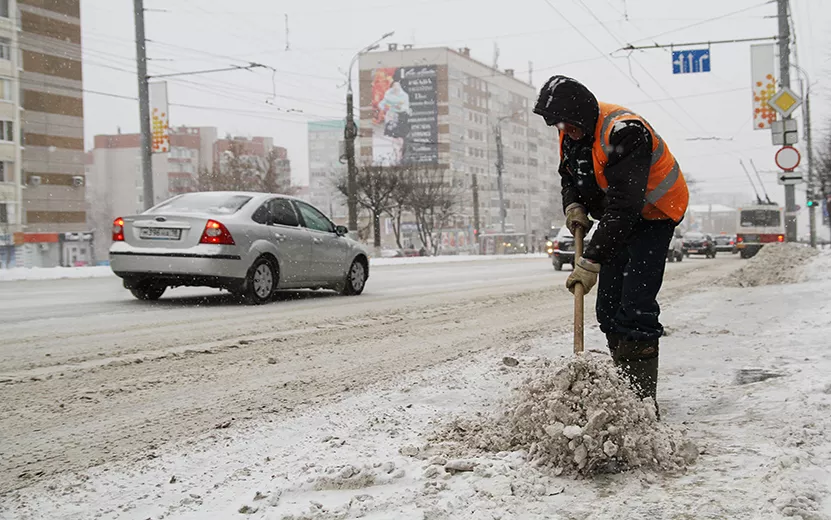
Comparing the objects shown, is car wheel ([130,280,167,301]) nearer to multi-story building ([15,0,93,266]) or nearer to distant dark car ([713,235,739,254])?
distant dark car ([713,235,739,254])

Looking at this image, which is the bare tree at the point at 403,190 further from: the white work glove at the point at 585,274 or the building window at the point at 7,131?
the white work glove at the point at 585,274

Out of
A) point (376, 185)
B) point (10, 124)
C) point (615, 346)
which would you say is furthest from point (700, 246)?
point (10, 124)

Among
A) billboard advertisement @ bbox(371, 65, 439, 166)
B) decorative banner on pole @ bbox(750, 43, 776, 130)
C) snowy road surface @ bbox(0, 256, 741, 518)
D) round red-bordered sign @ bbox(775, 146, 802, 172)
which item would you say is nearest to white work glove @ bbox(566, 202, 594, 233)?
snowy road surface @ bbox(0, 256, 741, 518)

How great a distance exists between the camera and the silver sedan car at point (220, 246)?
9.34 metres

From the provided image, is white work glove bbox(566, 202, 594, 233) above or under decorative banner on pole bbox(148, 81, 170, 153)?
under

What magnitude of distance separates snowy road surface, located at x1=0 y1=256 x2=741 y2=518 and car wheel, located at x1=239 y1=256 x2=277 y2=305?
215 mm

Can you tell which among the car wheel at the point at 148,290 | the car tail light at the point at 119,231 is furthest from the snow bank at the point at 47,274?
the car tail light at the point at 119,231

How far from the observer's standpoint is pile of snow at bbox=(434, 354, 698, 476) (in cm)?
286

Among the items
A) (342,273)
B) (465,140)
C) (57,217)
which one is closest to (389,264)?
(342,273)

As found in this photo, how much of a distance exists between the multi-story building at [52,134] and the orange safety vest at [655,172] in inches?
2231

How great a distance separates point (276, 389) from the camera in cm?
466

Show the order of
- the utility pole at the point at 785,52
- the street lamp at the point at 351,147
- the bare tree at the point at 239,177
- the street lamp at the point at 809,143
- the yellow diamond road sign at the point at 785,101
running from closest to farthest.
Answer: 1. the yellow diamond road sign at the point at 785,101
2. the utility pole at the point at 785,52
3. the street lamp at the point at 351,147
4. the street lamp at the point at 809,143
5. the bare tree at the point at 239,177

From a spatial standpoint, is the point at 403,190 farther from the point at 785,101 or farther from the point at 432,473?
the point at 432,473

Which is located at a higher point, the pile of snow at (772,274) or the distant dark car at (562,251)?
the distant dark car at (562,251)
